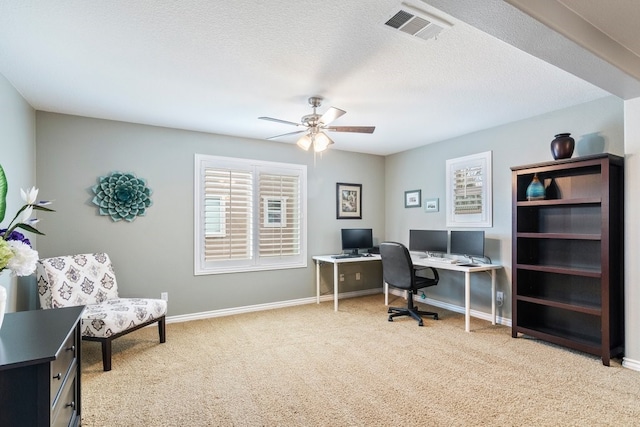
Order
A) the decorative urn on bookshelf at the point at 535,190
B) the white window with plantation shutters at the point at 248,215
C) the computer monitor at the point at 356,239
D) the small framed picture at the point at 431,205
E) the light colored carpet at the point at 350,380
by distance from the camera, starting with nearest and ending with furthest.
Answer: the light colored carpet at the point at 350,380 < the decorative urn on bookshelf at the point at 535,190 < the white window with plantation shutters at the point at 248,215 < the small framed picture at the point at 431,205 < the computer monitor at the point at 356,239

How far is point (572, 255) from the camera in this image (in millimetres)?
3277

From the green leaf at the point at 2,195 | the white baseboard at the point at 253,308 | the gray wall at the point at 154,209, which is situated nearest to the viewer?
the green leaf at the point at 2,195

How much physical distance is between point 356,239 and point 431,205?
3.97 ft

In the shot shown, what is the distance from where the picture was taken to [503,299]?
3.91 m

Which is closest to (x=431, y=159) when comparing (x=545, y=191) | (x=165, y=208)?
(x=545, y=191)

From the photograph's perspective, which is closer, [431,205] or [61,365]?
[61,365]

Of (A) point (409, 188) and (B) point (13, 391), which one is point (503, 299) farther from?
(B) point (13, 391)

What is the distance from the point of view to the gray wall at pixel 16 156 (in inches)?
102

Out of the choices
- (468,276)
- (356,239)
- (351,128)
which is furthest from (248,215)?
(468,276)

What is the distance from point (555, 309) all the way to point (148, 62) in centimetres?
438

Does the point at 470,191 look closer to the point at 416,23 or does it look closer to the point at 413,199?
the point at 413,199

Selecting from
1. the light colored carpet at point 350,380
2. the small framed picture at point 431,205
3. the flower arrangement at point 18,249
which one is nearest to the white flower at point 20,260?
the flower arrangement at point 18,249

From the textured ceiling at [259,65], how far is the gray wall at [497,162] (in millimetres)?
218

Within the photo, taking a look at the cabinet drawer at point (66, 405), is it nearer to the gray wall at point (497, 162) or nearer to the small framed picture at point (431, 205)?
the gray wall at point (497, 162)
